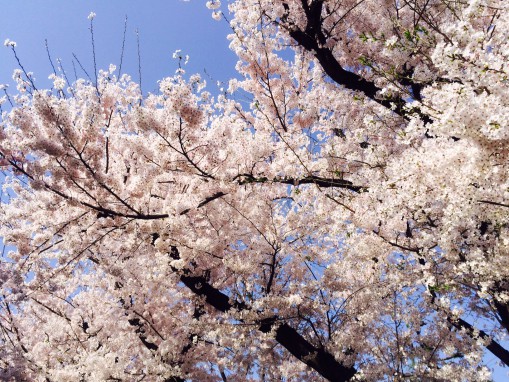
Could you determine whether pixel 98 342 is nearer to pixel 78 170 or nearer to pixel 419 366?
pixel 78 170

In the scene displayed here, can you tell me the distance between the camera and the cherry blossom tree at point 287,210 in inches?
150

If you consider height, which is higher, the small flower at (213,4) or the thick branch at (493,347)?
the small flower at (213,4)

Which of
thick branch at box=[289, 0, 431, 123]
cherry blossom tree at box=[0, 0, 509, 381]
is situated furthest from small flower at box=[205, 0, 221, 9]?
thick branch at box=[289, 0, 431, 123]

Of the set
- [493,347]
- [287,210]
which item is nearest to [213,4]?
[287,210]

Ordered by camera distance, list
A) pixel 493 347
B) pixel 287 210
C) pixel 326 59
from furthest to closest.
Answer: pixel 287 210 < pixel 326 59 < pixel 493 347

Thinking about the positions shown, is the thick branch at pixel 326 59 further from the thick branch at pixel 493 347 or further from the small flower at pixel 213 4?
the thick branch at pixel 493 347

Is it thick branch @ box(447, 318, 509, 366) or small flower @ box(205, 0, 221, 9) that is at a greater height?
small flower @ box(205, 0, 221, 9)

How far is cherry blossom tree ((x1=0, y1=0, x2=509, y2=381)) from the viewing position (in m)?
3.80

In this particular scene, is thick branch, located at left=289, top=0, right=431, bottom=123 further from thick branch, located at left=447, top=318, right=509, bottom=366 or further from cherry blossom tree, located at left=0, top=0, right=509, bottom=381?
thick branch, located at left=447, top=318, right=509, bottom=366

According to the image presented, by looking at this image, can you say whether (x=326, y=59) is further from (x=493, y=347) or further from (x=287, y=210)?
(x=493, y=347)

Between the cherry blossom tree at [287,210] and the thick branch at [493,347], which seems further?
the thick branch at [493,347]

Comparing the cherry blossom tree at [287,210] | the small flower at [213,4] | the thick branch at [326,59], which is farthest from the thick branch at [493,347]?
the small flower at [213,4]

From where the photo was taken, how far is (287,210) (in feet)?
31.2

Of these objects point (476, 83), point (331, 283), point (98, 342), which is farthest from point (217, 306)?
point (476, 83)
